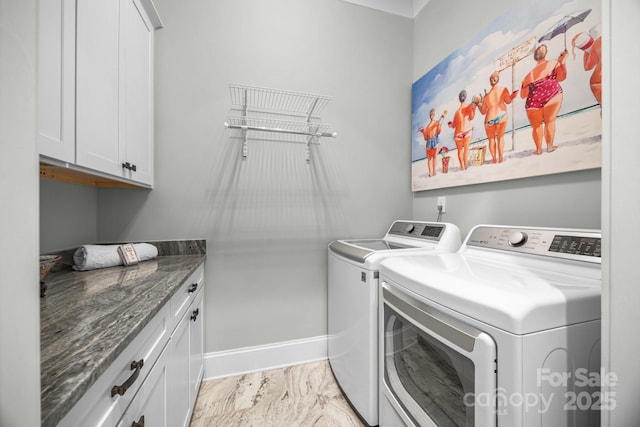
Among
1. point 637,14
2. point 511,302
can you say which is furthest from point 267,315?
point 637,14

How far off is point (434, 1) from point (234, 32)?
159 centimetres

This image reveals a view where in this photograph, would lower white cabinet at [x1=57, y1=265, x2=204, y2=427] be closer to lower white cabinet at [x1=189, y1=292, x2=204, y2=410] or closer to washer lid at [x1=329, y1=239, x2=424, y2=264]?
lower white cabinet at [x1=189, y1=292, x2=204, y2=410]

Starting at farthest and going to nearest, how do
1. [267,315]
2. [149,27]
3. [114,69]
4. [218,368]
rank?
[267,315] < [218,368] < [149,27] < [114,69]

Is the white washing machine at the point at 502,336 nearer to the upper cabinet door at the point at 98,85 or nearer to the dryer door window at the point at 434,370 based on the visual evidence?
the dryer door window at the point at 434,370

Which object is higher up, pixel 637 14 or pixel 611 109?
pixel 637 14

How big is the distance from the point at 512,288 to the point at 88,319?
4.00ft

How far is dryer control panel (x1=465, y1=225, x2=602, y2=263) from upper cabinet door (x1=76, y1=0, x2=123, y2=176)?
1832 mm

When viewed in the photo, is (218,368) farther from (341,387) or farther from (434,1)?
(434,1)

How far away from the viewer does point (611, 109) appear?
59 cm

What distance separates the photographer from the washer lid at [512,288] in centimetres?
62

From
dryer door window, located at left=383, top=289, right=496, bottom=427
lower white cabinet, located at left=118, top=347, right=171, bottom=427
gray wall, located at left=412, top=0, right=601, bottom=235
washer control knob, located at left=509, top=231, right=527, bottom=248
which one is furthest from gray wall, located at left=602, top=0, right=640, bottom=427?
lower white cabinet, located at left=118, top=347, right=171, bottom=427

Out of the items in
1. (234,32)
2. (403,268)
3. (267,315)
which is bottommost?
(267,315)

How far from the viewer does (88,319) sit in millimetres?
698

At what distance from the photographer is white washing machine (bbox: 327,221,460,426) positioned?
1.27 meters
